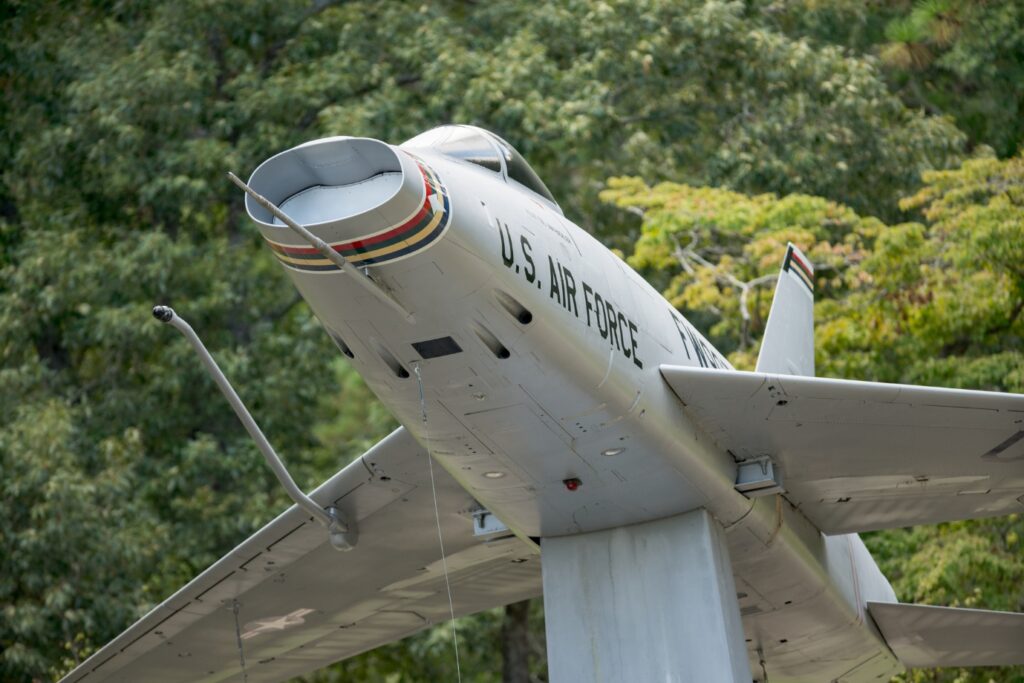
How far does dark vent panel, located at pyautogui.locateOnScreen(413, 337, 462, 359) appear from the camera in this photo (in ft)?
24.1

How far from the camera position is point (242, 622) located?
11.3 meters

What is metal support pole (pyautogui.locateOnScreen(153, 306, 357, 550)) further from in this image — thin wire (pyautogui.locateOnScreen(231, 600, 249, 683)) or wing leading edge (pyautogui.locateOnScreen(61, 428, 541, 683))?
thin wire (pyautogui.locateOnScreen(231, 600, 249, 683))

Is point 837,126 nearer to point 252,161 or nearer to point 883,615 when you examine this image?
point 252,161

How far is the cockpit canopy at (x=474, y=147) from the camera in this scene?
7.95 m

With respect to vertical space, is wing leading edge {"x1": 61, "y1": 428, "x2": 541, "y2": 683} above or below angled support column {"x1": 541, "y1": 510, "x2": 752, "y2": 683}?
below

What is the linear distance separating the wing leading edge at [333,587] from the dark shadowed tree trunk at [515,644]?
7276mm

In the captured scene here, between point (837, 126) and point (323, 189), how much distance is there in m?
15.5

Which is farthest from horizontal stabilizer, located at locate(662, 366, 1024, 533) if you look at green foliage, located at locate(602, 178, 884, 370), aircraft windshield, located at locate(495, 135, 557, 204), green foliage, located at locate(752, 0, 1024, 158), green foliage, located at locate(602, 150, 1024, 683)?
green foliage, located at locate(752, 0, 1024, 158)

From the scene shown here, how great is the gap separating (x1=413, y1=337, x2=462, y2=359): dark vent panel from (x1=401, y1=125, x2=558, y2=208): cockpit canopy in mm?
1137

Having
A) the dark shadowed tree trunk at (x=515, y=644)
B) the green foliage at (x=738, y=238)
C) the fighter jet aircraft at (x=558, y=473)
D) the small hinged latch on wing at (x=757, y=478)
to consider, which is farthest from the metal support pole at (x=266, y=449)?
the dark shadowed tree trunk at (x=515, y=644)

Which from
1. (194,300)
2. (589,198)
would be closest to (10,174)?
(194,300)

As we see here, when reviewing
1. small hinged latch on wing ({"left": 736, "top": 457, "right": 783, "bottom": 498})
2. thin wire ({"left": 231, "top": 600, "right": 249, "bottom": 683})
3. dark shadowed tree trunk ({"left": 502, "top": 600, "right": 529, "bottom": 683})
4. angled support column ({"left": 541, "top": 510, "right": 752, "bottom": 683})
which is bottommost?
dark shadowed tree trunk ({"left": 502, "top": 600, "right": 529, "bottom": 683})

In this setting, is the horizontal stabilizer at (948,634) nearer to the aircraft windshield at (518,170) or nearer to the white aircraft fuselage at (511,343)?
the white aircraft fuselage at (511,343)

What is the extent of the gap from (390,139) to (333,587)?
10.4 meters
